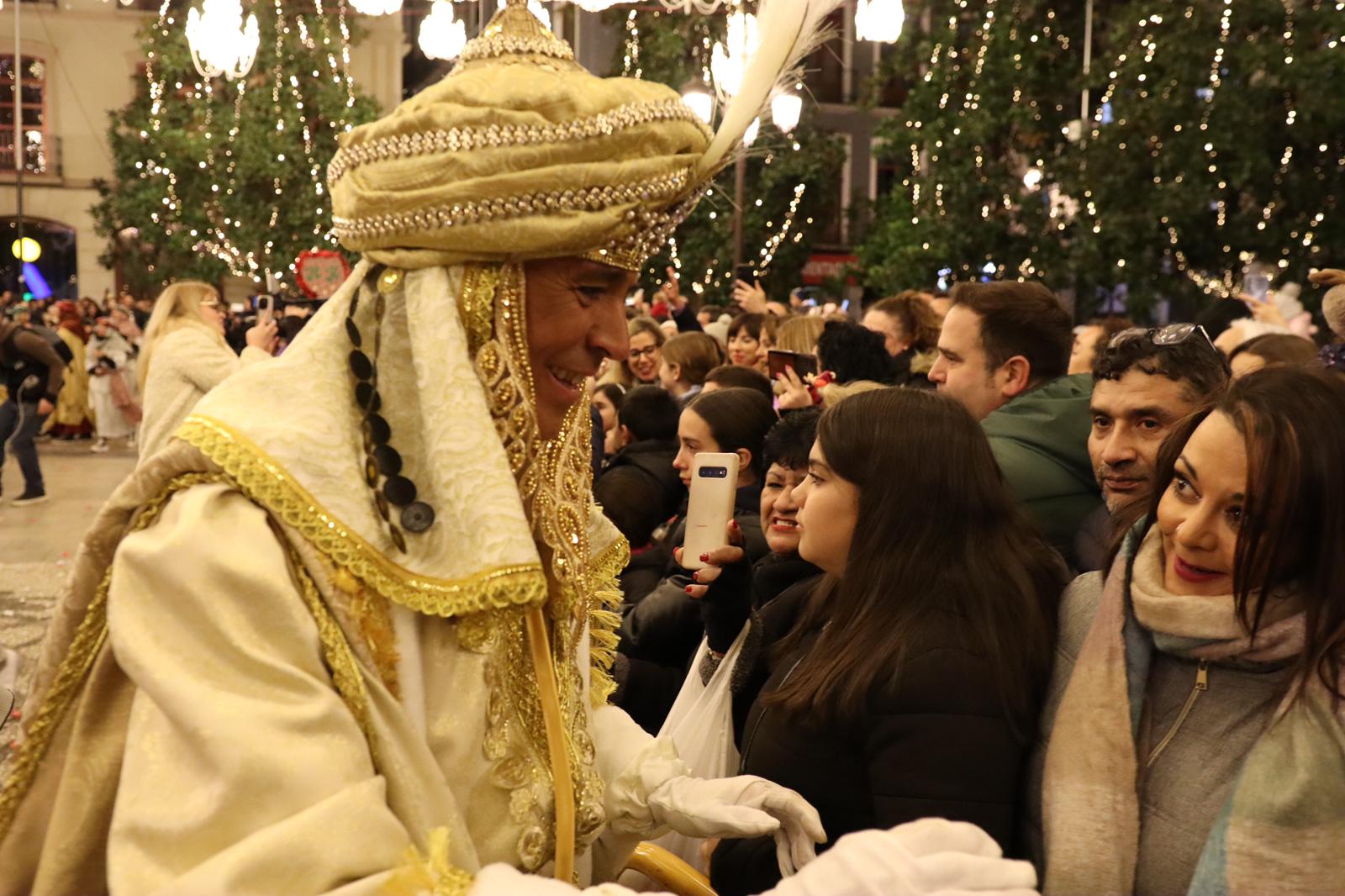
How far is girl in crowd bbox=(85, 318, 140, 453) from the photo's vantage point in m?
18.3

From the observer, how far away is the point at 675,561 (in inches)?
173

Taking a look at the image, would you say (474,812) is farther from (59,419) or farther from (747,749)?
(59,419)

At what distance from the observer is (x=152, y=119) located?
22.6 metres

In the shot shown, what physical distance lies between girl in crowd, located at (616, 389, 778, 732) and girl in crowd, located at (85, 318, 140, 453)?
14897 mm

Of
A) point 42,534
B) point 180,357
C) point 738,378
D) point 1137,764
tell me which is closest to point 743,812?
point 1137,764

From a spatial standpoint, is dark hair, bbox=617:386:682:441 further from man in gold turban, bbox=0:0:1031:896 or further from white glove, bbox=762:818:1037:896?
white glove, bbox=762:818:1037:896

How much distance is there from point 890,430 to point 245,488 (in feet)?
4.62

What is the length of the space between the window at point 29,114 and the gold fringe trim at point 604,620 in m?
23.5

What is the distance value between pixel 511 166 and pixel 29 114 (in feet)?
82.4

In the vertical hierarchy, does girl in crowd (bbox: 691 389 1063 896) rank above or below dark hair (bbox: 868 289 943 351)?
below

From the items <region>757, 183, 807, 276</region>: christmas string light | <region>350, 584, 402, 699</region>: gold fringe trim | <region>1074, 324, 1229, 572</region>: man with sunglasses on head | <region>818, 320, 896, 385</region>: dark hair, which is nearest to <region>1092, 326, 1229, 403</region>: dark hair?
<region>1074, 324, 1229, 572</region>: man with sunglasses on head

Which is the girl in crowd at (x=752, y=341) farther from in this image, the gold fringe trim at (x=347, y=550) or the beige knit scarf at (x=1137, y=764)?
the gold fringe trim at (x=347, y=550)

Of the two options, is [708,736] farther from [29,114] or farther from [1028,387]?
[29,114]

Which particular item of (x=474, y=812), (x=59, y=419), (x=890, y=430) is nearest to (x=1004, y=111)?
(x=59, y=419)
